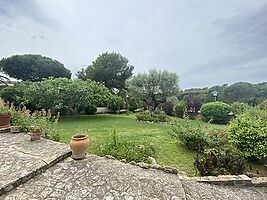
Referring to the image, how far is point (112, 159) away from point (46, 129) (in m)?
2.53

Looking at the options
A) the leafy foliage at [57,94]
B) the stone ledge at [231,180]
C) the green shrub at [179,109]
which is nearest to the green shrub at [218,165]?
the stone ledge at [231,180]

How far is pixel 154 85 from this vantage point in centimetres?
1706

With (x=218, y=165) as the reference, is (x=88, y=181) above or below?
above

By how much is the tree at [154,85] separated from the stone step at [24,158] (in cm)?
1244

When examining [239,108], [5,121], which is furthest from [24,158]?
[239,108]

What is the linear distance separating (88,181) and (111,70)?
21.8 m

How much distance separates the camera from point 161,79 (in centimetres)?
1683

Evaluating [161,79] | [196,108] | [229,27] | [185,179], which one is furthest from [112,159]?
[196,108]

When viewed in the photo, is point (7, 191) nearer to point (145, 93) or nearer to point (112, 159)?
point (112, 159)

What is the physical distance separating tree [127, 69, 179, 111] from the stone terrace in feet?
42.8

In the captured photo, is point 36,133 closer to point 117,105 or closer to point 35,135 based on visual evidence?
point 35,135

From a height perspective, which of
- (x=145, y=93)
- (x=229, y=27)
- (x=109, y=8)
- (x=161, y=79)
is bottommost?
(x=145, y=93)

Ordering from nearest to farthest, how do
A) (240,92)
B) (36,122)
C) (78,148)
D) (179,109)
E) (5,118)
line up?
(78,148) → (36,122) → (5,118) → (179,109) → (240,92)

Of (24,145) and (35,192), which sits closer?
(35,192)
